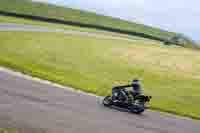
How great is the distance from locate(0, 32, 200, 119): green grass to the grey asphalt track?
11.5 feet

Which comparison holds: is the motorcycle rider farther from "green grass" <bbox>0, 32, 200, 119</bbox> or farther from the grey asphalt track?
"green grass" <bbox>0, 32, 200, 119</bbox>

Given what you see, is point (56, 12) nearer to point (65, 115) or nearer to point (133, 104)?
point (133, 104)

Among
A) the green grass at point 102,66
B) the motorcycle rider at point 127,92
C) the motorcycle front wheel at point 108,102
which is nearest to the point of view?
the motorcycle rider at point 127,92

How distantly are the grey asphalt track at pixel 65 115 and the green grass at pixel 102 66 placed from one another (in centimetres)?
352

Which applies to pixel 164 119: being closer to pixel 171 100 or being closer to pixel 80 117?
pixel 80 117

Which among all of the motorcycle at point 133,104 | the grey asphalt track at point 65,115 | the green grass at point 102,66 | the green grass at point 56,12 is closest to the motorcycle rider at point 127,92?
the motorcycle at point 133,104

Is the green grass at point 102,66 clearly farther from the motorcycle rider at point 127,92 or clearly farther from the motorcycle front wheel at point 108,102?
the motorcycle front wheel at point 108,102

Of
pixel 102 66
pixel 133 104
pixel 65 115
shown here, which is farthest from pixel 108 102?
pixel 102 66

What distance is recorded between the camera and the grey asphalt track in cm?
1160

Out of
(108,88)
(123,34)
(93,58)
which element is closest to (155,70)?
(93,58)

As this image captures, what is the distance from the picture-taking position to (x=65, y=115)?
13.1 m

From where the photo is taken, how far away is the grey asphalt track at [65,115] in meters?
11.6

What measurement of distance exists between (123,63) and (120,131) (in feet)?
70.6

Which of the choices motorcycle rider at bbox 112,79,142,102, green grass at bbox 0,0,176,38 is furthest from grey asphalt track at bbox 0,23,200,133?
green grass at bbox 0,0,176,38
